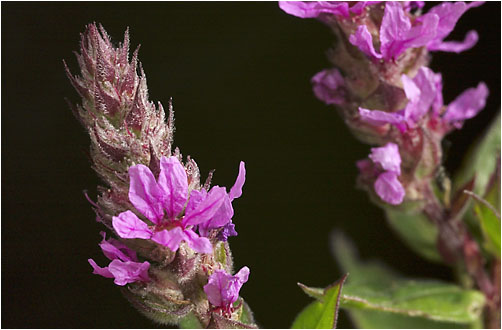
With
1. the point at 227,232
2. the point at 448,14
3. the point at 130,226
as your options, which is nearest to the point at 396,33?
the point at 448,14

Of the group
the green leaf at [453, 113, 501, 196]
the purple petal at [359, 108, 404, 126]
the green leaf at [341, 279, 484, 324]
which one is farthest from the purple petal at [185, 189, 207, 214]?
the green leaf at [453, 113, 501, 196]

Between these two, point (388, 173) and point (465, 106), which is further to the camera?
point (465, 106)

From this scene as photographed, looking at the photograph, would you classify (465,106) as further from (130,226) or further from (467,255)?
(130,226)

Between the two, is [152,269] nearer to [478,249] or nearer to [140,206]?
[140,206]

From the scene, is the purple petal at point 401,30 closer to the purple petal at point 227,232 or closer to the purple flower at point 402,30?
the purple flower at point 402,30

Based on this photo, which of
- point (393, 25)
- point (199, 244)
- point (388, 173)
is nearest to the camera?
point (199, 244)

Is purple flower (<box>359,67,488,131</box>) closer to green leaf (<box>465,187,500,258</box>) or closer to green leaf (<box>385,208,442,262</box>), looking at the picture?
green leaf (<box>465,187,500,258</box>)
